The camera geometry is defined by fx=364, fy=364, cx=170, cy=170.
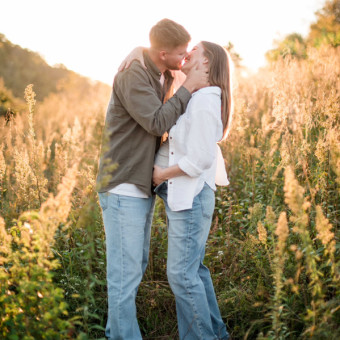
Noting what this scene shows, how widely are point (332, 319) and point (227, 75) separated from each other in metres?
1.73

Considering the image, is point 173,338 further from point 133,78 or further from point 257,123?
point 257,123

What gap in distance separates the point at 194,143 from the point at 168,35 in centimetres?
79

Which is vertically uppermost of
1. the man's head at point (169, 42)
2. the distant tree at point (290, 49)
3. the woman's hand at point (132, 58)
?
the distant tree at point (290, 49)

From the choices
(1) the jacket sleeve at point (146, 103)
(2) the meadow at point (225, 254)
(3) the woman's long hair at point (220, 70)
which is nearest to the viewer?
(2) the meadow at point (225, 254)

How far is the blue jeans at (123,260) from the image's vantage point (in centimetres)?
235

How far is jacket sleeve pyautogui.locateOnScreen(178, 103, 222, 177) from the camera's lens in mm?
2287

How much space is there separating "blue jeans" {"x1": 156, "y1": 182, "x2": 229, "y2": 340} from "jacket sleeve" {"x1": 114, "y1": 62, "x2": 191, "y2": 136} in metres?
0.45

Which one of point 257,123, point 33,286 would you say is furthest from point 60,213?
point 257,123

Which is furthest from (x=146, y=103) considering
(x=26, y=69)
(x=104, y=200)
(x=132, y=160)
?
(x=26, y=69)

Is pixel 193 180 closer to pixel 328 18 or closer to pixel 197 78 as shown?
pixel 197 78

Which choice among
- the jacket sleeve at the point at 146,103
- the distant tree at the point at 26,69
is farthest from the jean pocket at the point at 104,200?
the distant tree at the point at 26,69

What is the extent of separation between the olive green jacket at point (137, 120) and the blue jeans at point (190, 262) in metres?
0.23

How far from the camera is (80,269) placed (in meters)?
3.17

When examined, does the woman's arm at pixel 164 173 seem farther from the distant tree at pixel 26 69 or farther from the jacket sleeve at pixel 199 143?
the distant tree at pixel 26 69
